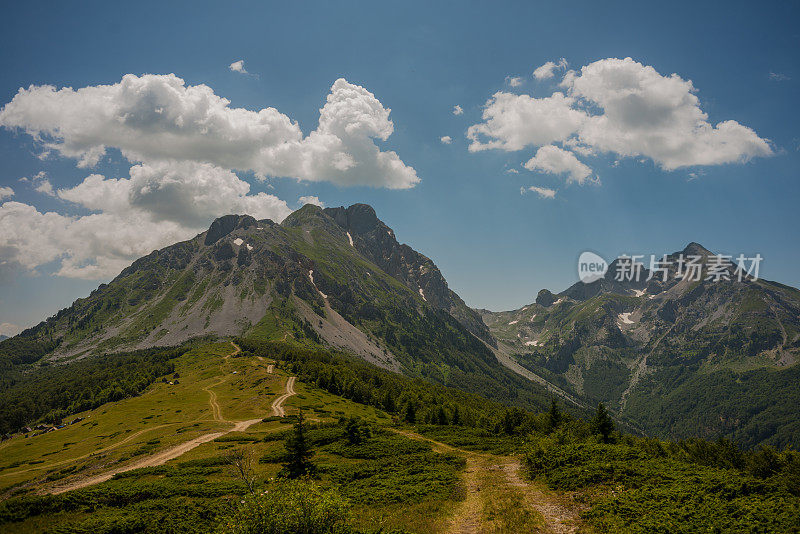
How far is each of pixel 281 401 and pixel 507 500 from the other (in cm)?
10156

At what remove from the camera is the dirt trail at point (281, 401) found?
105 meters

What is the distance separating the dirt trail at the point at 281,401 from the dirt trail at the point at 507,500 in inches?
2951

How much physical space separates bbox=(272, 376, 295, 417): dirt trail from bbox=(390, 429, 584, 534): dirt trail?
74967 mm

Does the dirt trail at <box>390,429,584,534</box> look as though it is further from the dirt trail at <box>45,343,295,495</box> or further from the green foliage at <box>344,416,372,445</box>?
the dirt trail at <box>45,343,295,495</box>

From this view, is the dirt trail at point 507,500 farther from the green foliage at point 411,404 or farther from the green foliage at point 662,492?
the green foliage at point 411,404

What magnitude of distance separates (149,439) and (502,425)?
85690 millimetres

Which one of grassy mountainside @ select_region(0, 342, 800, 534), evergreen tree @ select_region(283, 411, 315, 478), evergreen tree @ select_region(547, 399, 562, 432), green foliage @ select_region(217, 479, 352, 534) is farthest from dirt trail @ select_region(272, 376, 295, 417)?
green foliage @ select_region(217, 479, 352, 534)

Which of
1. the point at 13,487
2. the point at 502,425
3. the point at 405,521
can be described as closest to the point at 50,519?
the point at 405,521

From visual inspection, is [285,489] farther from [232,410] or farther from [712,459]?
[232,410]

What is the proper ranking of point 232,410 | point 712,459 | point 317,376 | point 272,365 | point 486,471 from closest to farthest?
point 486,471 → point 712,459 → point 232,410 → point 317,376 → point 272,365

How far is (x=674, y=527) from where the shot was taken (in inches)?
933

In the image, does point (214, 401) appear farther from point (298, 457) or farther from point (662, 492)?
point (662, 492)

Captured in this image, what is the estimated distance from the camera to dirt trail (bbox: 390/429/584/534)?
2862cm

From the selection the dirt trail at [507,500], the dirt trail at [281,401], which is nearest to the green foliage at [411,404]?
the dirt trail at [281,401]
